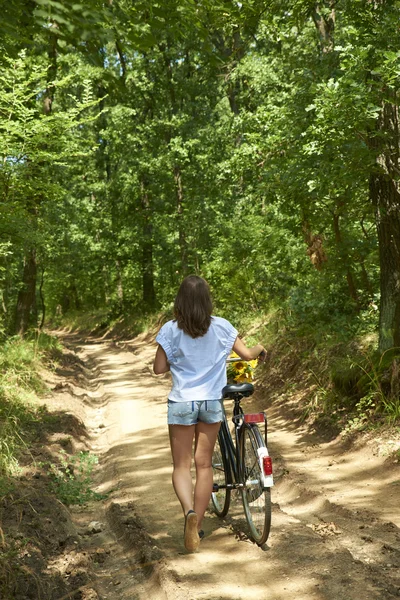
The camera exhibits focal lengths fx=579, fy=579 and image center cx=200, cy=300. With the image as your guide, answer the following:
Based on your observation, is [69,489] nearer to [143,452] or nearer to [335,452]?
[143,452]

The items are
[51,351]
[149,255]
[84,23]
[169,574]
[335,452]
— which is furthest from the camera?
[149,255]

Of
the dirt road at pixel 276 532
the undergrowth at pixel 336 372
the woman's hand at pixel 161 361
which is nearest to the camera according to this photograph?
the dirt road at pixel 276 532

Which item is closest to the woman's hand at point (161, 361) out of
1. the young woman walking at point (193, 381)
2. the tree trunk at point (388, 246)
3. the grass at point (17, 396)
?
the young woman walking at point (193, 381)

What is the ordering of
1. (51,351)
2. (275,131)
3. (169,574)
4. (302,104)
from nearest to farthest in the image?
(169,574) → (302,104) → (275,131) → (51,351)

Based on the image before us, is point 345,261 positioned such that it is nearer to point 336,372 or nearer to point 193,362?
point 336,372

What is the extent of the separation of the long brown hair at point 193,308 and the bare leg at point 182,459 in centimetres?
78

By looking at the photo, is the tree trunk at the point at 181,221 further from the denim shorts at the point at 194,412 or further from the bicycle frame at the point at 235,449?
the denim shorts at the point at 194,412

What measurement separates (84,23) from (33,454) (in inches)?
223

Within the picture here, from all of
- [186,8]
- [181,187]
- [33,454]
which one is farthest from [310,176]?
[181,187]

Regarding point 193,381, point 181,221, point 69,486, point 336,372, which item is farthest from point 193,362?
point 181,221

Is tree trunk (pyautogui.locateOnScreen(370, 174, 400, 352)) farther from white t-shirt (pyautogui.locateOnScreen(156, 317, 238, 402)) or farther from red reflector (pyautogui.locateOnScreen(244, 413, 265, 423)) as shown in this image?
white t-shirt (pyautogui.locateOnScreen(156, 317, 238, 402))

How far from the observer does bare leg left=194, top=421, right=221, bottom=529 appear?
475 cm

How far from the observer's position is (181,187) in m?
24.7

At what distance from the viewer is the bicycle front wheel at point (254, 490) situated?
14.9ft
